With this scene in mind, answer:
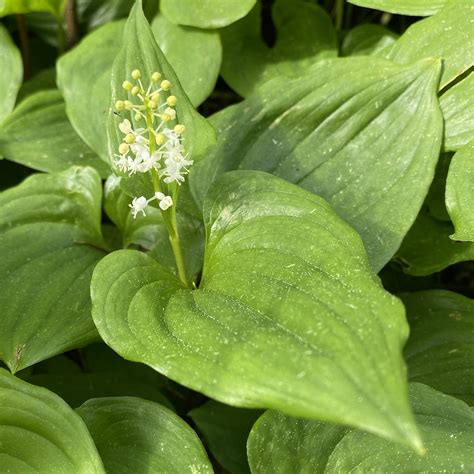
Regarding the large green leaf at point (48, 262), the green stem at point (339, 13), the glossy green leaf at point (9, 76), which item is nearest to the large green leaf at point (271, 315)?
the large green leaf at point (48, 262)

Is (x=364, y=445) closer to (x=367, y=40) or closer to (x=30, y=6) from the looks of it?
(x=367, y=40)

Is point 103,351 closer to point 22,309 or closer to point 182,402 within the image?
point 182,402

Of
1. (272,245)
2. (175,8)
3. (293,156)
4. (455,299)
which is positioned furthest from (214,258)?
(175,8)

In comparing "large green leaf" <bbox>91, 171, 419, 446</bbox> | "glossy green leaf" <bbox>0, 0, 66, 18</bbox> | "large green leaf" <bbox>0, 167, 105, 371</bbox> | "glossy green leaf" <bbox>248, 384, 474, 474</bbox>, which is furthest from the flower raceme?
"glossy green leaf" <bbox>0, 0, 66, 18</bbox>

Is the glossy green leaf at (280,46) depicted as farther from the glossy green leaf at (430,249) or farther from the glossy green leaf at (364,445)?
the glossy green leaf at (364,445)

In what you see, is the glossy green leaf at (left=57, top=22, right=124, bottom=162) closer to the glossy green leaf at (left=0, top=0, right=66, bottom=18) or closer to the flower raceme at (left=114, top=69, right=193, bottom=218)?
the glossy green leaf at (left=0, top=0, right=66, bottom=18)

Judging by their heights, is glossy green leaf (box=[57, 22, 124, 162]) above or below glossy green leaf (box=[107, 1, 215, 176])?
below
